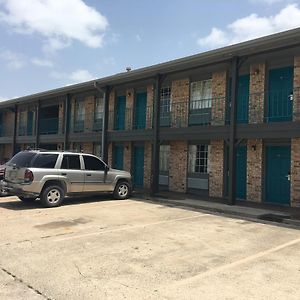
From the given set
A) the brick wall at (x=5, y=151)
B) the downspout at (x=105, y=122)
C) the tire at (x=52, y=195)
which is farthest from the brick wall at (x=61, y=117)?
A: the tire at (x=52, y=195)

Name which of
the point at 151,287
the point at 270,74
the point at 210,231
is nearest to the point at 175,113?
the point at 270,74

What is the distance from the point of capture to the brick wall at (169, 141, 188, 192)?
16875mm

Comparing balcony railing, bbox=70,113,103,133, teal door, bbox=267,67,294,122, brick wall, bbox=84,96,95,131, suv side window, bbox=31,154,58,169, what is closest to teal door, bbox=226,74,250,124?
teal door, bbox=267,67,294,122

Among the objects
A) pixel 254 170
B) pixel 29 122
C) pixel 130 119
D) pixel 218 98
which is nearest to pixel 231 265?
pixel 254 170

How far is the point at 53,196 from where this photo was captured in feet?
40.9

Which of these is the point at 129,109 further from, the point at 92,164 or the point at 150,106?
the point at 92,164

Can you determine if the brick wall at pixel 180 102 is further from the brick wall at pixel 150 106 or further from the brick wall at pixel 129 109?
the brick wall at pixel 129 109

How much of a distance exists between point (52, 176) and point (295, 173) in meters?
7.73

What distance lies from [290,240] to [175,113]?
984cm

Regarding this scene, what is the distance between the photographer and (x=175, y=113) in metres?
17.4

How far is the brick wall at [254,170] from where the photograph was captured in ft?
46.3

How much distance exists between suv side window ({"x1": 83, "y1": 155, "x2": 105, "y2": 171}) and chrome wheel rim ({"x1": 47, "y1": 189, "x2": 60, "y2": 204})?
144 centimetres

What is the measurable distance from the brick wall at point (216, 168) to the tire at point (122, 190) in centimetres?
325

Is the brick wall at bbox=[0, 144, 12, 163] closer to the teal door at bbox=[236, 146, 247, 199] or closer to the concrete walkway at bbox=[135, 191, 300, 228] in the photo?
the concrete walkway at bbox=[135, 191, 300, 228]
